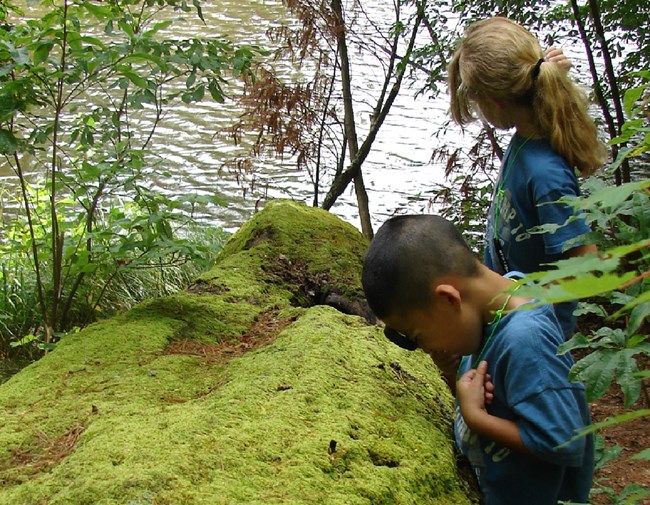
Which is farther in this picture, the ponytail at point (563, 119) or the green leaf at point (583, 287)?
the ponytail at point (563, 119)

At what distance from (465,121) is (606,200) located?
7.24ft

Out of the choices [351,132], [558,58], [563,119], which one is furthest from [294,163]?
[563,119]

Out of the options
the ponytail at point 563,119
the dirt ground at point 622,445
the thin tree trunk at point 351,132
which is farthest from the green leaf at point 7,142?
the thin tree trunk at point 351,132

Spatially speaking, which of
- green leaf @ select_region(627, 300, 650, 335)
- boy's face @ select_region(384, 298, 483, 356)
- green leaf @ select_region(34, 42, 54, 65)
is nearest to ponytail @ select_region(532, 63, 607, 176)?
boy's face @ select_region(384, 298, 483, 356)

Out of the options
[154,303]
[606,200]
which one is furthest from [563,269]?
[154,303]

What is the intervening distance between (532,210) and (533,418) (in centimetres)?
94

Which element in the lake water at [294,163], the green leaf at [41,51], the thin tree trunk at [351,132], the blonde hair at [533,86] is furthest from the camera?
the lake water at [294,163]

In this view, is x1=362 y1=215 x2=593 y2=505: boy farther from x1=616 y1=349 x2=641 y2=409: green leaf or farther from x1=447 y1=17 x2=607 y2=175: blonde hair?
x1=447 y1=17 x2=607 y2=175: blonde hair

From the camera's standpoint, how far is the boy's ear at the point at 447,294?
1.78 m

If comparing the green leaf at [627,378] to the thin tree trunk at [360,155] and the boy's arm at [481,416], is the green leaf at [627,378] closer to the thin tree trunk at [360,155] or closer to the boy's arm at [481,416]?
the boy's arm at [481,416]

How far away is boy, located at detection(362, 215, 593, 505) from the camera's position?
1.70 meters

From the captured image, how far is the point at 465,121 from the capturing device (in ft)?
9.31

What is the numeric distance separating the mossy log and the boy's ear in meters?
0.46

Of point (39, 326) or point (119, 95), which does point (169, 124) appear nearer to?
point (119, 95)
